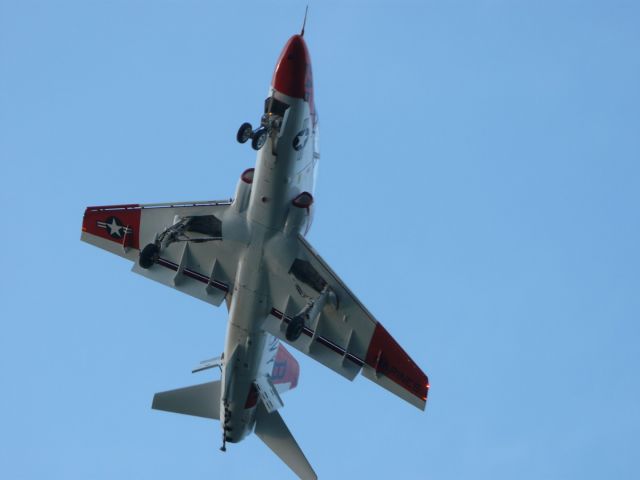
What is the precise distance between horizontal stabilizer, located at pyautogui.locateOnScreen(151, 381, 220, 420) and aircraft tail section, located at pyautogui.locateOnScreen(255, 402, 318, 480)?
5.91 feet

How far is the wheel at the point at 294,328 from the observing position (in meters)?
46.1

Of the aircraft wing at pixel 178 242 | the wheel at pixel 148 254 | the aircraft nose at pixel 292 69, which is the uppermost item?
the aircraft nose at pixel 292 69

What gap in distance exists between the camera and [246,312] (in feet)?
159

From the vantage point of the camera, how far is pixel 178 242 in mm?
49156

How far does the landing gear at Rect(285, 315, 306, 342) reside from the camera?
151 ft

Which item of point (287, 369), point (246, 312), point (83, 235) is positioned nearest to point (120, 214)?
point (83, 235)

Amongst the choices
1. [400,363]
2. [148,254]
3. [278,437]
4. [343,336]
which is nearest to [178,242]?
[148,254]

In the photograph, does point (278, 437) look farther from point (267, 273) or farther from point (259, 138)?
point (259, 138)

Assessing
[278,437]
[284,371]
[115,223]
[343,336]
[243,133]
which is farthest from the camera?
[284,371]

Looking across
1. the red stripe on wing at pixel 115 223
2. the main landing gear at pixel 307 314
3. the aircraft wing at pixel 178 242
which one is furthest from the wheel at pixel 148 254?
the main landing gear at pixel 307 314

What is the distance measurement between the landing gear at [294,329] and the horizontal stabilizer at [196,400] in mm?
6667

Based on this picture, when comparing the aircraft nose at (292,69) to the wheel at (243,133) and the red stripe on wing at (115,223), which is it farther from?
the red stripe on wing at (115,223)

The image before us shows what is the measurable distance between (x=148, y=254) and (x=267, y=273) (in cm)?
453

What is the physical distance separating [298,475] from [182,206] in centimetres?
1184
